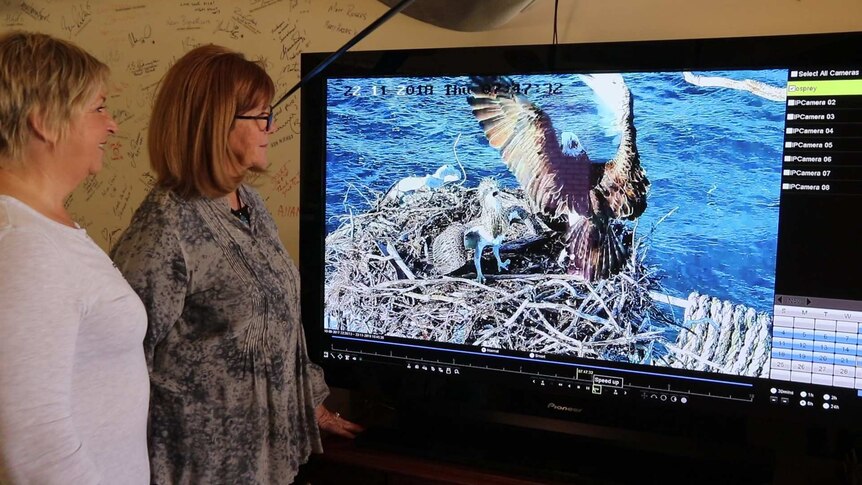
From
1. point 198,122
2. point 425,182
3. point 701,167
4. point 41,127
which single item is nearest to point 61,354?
point 41,127

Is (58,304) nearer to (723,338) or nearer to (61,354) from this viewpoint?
(61,354)

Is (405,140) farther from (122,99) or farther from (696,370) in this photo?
(122,99)

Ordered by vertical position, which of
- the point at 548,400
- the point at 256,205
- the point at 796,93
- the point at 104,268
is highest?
the point at 796,93

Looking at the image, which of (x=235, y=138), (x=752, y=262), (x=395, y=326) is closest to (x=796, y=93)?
(x=752, y=262)

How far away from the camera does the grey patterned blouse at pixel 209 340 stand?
124cm

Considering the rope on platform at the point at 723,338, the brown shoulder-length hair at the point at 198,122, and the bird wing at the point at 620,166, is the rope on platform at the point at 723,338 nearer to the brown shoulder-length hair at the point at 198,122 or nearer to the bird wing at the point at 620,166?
the bird wing at the point at 620,166

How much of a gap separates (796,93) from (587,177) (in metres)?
0.42

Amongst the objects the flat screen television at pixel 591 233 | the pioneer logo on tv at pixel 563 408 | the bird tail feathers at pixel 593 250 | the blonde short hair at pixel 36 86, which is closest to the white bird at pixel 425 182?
the flat screen television at pixel 591 233

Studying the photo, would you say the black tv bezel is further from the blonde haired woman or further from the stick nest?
the blonde haired woman

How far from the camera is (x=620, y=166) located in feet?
→ 4.57

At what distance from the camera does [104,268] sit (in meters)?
1.11

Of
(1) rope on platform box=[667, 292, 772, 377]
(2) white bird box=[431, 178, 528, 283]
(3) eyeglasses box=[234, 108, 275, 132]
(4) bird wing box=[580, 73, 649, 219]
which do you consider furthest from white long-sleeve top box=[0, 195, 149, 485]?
(1) rope on platform box=[667, 292, 772, 377]

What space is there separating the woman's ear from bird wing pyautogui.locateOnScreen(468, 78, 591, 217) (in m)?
0.83

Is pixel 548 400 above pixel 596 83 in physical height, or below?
below
